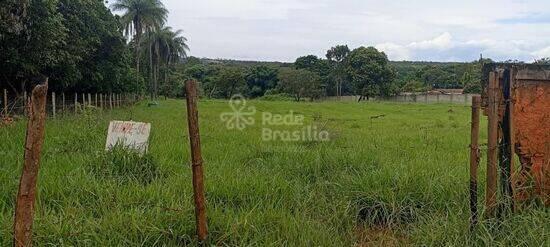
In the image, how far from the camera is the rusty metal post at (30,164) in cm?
248

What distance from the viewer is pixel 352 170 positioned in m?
5.56

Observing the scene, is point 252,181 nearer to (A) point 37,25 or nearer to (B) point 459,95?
(A) point 37,25

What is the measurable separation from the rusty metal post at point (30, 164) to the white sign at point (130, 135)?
2.69 m

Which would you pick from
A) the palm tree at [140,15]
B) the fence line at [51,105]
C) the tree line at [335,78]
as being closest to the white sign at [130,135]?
the fence line at [51,105]

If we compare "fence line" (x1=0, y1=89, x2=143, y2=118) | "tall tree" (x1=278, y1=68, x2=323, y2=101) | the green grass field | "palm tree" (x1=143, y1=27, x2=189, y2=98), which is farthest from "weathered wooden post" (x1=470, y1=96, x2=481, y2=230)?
"tall tree" (x1=278, y1=68, x2=323, y2=101)

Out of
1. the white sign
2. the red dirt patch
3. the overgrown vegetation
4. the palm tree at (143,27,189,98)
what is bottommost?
the red dirt patch

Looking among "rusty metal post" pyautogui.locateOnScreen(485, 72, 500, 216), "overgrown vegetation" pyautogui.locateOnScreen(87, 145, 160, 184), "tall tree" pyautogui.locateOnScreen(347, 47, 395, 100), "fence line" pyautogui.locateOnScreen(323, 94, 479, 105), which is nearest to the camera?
"rusty metal post" pyautogui.locateOnScreen(485, 72, 500, 216)

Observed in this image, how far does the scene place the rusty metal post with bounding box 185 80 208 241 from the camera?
117 inches

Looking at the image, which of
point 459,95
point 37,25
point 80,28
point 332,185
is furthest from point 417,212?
point 459,95

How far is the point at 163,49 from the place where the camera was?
2076 inches

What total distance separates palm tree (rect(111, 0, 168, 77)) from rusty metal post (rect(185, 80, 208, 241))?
4059 centimetres

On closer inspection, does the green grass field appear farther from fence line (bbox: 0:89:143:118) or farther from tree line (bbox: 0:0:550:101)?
fence line (bbox: 0:89:143:118)

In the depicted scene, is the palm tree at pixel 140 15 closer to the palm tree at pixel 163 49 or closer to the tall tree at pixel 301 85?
the palm tree at pixel 163 49

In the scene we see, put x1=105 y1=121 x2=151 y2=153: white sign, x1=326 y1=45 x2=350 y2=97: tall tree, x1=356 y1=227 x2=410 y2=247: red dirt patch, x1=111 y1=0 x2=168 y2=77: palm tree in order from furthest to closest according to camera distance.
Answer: x1=326 y1=45 x2=350 y2=97: tall tree < x1=111 y1=0 x2=168 y2=77: palm tree < x1=105 y1=121 x2=151 y2=153: white sign < x1=356 y1=227 x2=410 y2=247: red dirt patch
